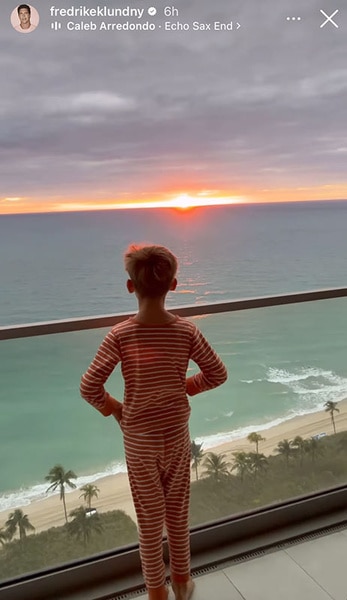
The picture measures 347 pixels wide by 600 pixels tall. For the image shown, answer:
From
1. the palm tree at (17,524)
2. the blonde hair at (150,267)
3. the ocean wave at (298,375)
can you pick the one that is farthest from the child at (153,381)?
the ocean wave at (298,375)

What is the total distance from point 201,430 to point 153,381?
0.68 meters

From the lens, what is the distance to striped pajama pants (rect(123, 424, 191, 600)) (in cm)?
142

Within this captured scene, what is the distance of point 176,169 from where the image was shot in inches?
536

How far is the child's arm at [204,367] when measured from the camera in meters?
1.44

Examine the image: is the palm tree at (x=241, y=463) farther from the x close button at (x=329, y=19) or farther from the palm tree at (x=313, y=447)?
the x close button at (x=329, y=19)

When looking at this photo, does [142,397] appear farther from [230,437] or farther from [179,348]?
[230,437]

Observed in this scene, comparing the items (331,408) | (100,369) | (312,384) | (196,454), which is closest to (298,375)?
(312,384)

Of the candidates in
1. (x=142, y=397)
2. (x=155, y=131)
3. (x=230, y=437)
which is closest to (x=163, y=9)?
(x=142, y=397)

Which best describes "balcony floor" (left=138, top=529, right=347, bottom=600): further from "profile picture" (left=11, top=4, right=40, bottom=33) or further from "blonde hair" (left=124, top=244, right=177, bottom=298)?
"profile picture" (left=11, top=4, right=40, bottom=33)

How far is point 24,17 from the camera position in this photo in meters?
1.80

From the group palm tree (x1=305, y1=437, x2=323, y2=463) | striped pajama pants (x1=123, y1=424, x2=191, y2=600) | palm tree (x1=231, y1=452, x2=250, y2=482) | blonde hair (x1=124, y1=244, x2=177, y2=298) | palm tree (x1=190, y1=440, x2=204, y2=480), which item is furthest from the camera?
palm tree (x1=305, y1=437, x2=323, y2=463)

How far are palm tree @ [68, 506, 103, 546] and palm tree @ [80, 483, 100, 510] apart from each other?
32 millimetres

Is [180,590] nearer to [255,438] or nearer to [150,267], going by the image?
[255,438]
